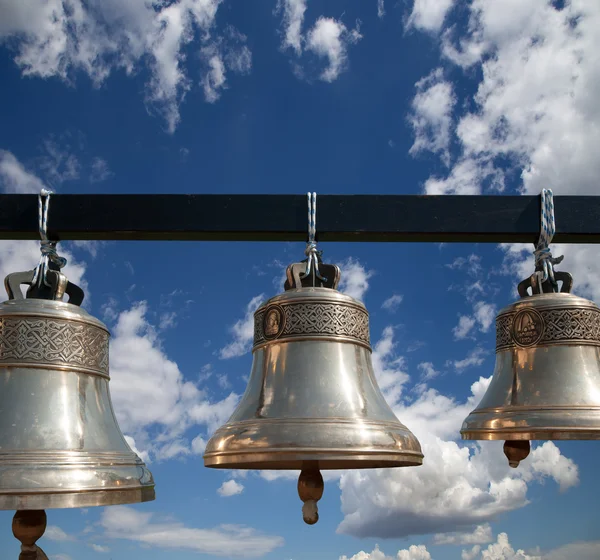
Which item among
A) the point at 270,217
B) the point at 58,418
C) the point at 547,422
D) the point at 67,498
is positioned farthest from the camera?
the point at 270,217

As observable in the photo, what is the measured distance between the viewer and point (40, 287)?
2930mm

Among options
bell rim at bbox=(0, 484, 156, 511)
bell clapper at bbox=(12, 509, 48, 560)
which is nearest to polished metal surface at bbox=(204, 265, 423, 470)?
bell rim at bbox=(0, 484, 156, 511)

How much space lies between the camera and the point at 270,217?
3.21 m

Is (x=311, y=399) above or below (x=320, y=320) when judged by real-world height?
below

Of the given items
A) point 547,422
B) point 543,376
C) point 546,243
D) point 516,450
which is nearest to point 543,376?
point 543,376

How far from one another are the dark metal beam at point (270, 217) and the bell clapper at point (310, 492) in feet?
3.65

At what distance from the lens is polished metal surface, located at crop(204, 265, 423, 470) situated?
97.4 inches

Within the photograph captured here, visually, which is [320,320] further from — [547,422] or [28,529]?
[28,529]

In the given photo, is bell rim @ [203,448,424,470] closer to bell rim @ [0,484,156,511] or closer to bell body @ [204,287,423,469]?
bell body @ [204,287,423,469]

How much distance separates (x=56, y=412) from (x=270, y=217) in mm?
1281

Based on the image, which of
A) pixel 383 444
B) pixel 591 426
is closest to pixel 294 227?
pixel 383 444

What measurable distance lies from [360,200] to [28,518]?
6.51 ft

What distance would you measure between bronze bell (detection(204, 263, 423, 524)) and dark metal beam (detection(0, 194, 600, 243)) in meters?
0.32

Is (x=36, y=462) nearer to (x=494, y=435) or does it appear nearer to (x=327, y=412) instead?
Answer: (x=327, y=412)
